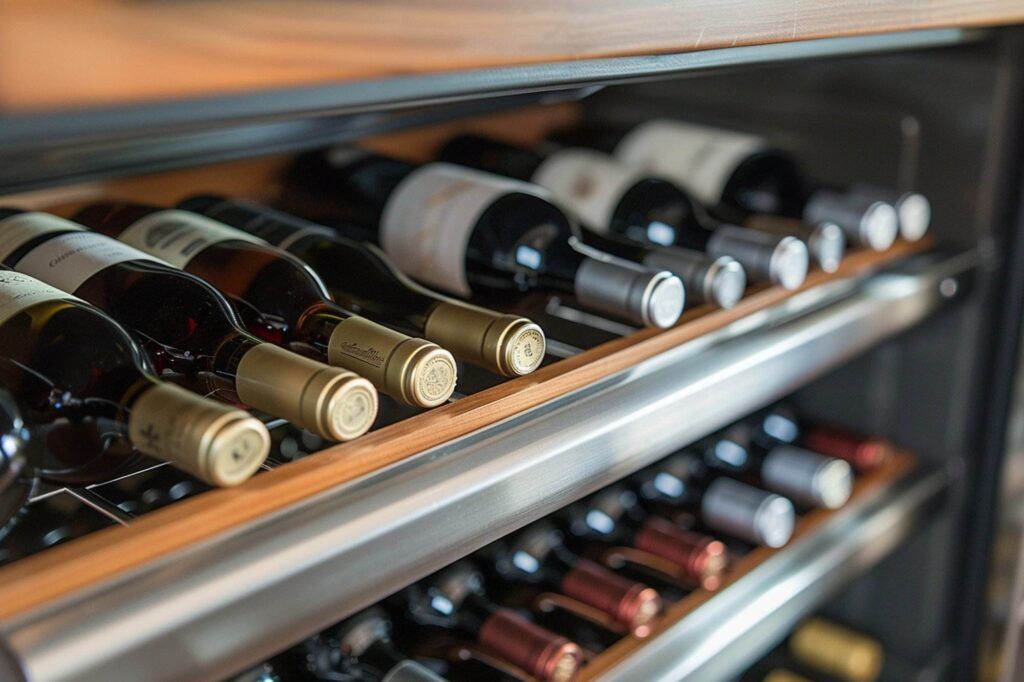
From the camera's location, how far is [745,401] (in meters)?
0.64

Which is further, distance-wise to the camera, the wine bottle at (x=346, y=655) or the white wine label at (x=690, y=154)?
the white wine label at (x=690, y=154)

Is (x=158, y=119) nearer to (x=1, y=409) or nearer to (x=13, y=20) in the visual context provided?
(x=13, y=20)

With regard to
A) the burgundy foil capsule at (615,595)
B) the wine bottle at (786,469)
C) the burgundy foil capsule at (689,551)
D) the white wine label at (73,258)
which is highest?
the white wine label at (73,258)

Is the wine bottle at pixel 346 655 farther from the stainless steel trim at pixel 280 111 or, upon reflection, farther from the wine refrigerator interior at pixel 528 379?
the stainless steel trim at pixel 280 111

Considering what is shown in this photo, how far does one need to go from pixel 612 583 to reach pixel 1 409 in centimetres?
42

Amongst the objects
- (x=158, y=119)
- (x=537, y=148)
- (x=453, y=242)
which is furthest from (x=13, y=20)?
(x=537, y=148)

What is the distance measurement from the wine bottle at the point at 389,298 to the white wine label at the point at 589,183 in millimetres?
202

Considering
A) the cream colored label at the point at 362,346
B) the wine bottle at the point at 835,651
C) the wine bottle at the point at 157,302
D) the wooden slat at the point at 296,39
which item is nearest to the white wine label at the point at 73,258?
the wine bottle at the point at 157,302

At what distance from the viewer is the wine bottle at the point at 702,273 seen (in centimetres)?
64

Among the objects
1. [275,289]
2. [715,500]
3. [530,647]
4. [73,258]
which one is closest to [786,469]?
[715,500]

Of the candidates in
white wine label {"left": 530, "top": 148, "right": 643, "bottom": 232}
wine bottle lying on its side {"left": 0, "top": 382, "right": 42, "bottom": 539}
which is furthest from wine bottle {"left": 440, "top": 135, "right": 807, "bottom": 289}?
wine bottle lying on its side {"left": 0, "top": 382, "right": 42, "bottom": 539}

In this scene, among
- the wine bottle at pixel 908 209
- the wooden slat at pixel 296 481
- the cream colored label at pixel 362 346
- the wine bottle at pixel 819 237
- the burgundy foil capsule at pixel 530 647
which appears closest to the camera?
the wooden slat at pixel 296 481

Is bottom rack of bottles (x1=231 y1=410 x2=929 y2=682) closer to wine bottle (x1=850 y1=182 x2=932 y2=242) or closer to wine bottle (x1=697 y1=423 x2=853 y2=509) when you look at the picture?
wine bottle (x1=697 y1=423 x2=853 y2=509)

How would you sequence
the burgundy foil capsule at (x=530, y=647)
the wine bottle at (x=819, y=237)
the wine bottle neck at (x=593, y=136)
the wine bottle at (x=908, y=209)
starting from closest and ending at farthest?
1. the burgundy foil capsule at (x=530, y=647)
2. the wine bottle at (x=819, y=237)
3. the wine bottle at (x=908, y=209)
4. the wine bottle neck at (x=593, y=136)
